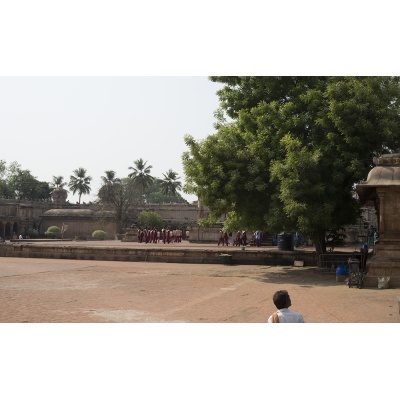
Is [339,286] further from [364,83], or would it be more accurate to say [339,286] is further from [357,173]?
[364,83]

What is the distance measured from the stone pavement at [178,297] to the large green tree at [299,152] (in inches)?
79.0

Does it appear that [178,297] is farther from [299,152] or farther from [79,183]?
[79,183]

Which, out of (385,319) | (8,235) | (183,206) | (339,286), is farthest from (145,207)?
(385,319)

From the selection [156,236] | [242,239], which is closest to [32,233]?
[156,236]

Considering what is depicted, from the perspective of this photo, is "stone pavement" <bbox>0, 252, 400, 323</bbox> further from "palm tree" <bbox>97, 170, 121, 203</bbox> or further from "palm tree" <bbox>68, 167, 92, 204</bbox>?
"palm tree" <bbox>68, 167, 92, 204</bbox>

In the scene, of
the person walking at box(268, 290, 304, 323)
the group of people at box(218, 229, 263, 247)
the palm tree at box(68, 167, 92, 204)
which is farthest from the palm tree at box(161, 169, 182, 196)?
the person walking at box(268, 290, 304, 323)

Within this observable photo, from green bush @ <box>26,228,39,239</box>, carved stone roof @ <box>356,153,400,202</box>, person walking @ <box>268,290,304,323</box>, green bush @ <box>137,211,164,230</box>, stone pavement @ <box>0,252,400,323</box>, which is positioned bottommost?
stone pavement @ <box>0,252,400,323</box>

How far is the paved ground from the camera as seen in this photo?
26.9ft

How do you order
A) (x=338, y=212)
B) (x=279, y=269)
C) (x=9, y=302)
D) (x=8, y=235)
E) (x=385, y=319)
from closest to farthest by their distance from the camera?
(x=385, y=319) < (x=9, y=302) < (x=338, y=212) < (x=279, y=269) < (x=8, y=235)

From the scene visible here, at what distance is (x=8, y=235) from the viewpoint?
57.7 m

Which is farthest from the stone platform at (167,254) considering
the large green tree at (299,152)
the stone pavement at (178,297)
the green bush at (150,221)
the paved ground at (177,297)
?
the green bush at (150,221)

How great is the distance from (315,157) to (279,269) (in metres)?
4.65

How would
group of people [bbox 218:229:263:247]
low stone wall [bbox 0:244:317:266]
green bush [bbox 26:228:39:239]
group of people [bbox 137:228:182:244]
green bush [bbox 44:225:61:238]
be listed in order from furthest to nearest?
green bush [bbox 26:228:39:239] → green bush [bbox 44:225:61:238] → group of people [bbox 137:228:182:244] → group of people [bbox 218:229:263:247] → low stone wall [bbox 0:244:317:266]

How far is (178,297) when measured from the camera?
10469 millimetres
